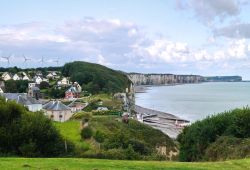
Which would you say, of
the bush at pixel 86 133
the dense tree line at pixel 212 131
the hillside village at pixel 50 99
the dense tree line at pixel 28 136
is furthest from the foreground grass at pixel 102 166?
the hillside village at pixel 50 99

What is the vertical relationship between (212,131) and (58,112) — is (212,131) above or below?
above

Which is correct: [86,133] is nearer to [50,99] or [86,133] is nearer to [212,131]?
→ [212,131]

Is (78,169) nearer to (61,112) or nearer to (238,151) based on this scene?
(238,151)

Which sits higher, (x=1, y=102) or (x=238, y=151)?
(x=1, y=102)

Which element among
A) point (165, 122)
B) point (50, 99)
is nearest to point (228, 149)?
point (165, 122)

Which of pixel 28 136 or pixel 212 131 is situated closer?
pixel 28 136

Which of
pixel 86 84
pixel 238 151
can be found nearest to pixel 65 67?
pixel 86 84

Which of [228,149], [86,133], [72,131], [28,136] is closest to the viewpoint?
[228,149]
